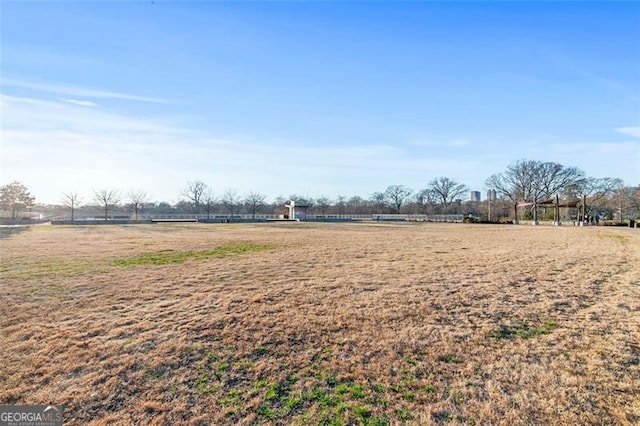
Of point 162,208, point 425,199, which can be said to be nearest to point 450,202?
point 425,199

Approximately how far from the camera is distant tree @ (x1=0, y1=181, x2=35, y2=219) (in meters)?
40.8

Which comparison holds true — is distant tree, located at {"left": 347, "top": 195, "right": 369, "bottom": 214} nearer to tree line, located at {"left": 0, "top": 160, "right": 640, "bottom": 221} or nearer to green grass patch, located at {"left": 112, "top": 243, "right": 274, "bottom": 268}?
tree line, located at {"left": 0, "top": 160, "right": 640, "bottom": 221}

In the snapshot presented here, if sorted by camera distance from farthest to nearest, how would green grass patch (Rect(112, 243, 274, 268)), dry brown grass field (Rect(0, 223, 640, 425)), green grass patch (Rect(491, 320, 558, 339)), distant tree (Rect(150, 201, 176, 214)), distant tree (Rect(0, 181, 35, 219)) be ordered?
distant tree (Rect(150, 201, 176, 214)) → distant tree (Rect(0, 181, 35, 219)) → green grass patch (Rect(112, 243, 274, 268)) → green grass patch (Rect(491, 320, 558, 339)) → dry brown grass field (Rect(0, 223, 640, 425))

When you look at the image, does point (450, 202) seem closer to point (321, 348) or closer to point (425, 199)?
point (425, 199)

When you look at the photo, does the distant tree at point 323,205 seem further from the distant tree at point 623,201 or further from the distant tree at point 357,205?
the distant tree at point 623,201

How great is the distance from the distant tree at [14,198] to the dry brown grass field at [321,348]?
45.8 metres

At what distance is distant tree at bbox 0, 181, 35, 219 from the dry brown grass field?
4578cm

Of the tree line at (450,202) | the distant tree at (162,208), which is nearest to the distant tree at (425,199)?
the tree line at (450,202)

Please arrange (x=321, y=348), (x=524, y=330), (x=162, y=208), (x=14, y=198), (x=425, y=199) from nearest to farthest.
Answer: (x=321, y=348) → (x=524, y=330) → (x=14, y=198) → (x=162, y=208) → (x=425, y=199)

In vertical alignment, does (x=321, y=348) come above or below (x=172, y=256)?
below

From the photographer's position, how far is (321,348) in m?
4.09

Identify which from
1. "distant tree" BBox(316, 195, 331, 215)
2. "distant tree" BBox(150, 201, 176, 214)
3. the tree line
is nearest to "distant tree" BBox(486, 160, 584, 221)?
the tree line

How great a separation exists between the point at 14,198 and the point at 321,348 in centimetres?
5351

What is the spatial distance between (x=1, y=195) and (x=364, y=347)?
54.1m
